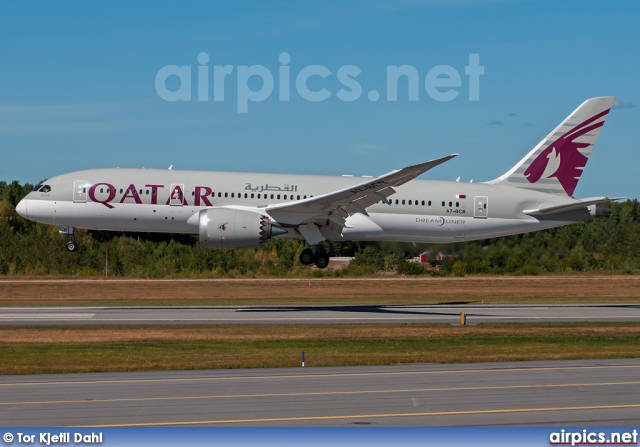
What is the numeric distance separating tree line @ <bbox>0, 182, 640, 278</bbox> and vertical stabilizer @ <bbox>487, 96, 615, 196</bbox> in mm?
4150

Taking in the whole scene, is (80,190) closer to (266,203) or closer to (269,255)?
(266,203)

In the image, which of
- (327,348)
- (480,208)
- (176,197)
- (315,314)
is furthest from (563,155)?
(327,348)

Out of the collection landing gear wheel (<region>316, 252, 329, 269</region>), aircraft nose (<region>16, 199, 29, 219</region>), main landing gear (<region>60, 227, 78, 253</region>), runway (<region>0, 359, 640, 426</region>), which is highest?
aircraft nose (<region>16, 199, 29, 219</region>)

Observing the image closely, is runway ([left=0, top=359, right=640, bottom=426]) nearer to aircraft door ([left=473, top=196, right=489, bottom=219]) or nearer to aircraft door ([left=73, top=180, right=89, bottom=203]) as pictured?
aircraft door ([left=73, top=180, right=89, bottom=203])

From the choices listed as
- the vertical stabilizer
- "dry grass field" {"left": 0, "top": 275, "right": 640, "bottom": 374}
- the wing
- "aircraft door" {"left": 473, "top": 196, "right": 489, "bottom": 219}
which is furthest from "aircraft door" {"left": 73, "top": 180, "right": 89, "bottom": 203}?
the vertical stabilizer

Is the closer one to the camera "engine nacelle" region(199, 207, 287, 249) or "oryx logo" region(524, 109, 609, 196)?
"engine nacelle" region(199, 207, 287, 249)

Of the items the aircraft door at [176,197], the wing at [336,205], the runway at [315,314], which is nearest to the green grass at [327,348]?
the runway at [315,314]

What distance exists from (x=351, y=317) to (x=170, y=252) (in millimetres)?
33671

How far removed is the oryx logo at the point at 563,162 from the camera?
45.2m

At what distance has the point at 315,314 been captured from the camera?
129 ft

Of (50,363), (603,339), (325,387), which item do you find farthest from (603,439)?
(603,339)

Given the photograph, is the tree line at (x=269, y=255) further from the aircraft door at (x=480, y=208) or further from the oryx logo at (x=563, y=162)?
the aircraft door at (x=480, y=208)

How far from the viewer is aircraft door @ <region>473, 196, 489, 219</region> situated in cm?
4388

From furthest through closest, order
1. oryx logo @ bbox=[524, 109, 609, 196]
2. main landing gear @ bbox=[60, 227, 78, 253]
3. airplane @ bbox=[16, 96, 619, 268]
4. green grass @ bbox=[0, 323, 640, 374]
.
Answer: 1. oryx logo @ bbox=[524, 109, 609, 196]
2. main landing gear @ bbox=[60, 227, 78, 253]
3. airplane @ bbox=[16, 96, 619, 268]
4. green grass @ bbox=[0, 323, 640, 374]
